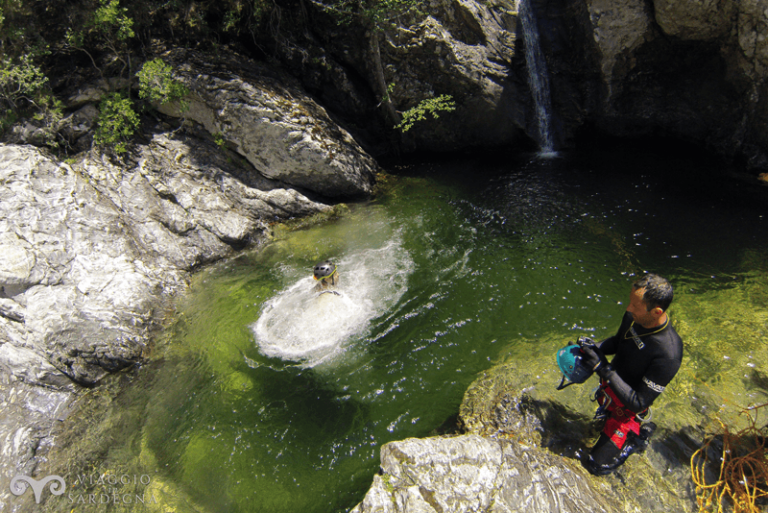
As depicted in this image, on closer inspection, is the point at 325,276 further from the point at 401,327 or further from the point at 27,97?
the point at 27,97

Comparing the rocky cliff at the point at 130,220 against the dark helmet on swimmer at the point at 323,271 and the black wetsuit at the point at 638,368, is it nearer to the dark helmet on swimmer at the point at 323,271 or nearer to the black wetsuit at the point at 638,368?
the dark helmet on swimmer at the point at 323,271

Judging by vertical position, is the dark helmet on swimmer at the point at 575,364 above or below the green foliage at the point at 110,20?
below

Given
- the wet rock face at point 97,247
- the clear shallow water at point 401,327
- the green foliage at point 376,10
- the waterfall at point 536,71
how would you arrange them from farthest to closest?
the waterfall at point 536,71
the green foliage at point 376,10
the wet rock face at point 97,247
the clear shallow water at point 401,327

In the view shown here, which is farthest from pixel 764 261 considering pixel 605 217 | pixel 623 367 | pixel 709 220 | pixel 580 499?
pixel 580 499

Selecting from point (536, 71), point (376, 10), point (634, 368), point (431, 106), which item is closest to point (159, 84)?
point (376, 10)

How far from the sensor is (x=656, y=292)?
10.8ft

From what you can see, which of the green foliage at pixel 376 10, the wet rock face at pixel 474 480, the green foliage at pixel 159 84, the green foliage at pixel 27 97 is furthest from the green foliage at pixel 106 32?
the wet rock face at pixel 474 480

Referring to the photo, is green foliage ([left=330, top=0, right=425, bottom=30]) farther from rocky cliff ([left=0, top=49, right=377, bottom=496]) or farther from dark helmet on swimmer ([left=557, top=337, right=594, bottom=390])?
dark helmet on swimmer ([left=557, top=337, right=594, bottom=390])

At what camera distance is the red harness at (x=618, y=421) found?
3.75m

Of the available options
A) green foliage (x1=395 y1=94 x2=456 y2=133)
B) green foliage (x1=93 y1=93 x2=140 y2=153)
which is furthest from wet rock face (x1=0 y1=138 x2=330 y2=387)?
green foliage (x1=395 y1=94 x2=456 y2=133)

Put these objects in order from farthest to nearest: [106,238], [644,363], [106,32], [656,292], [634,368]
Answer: [106,32]
[106,238]
[634,368]
[644,363]
[656,292]

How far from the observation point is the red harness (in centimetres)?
375

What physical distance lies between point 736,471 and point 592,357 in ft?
6.20

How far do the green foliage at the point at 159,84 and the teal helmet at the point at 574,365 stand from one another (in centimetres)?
1105
